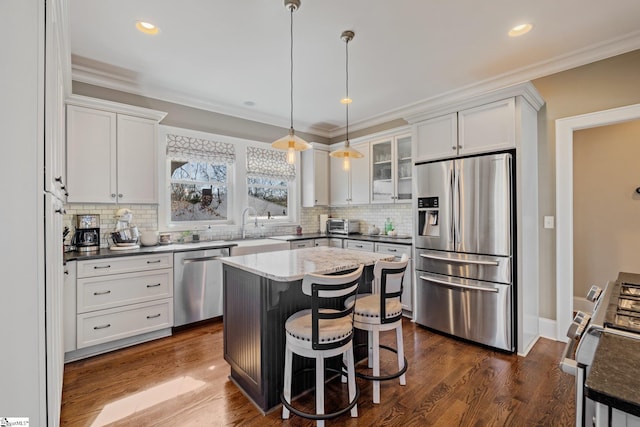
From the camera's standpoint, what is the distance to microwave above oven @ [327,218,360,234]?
4781 millimetres

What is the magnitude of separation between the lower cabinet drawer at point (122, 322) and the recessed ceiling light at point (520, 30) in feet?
13.7

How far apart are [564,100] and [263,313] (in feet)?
11.6

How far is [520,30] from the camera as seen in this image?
2469mm

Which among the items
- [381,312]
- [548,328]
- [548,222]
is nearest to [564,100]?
[548,222]

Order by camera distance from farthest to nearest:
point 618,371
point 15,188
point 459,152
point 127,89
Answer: point 127,89 → point 459,152 → point 15,188 → point 618,371

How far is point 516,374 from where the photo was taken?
2.40 meters

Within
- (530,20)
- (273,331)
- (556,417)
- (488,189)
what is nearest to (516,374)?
(556,417)

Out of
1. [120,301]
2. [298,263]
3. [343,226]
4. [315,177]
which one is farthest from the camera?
[315,177]

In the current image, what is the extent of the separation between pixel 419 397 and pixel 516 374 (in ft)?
3.11

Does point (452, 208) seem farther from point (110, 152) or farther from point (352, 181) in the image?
point (110, 152)

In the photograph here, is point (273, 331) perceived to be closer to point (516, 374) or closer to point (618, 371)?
point (618, 371)

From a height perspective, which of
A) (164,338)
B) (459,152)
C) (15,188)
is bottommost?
(164,338)

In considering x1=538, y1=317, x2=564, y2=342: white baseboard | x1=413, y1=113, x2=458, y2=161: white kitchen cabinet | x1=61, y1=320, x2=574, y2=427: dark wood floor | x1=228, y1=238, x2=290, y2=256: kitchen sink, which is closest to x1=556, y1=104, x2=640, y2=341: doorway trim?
x1=538, y1=317, x2=564, y2=342: white baseboard

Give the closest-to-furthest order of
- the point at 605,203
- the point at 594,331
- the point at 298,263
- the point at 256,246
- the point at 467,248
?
the point at 594,331
the point at 298,263
the point at 467,248
the point at 605,203
the point at 256,246
